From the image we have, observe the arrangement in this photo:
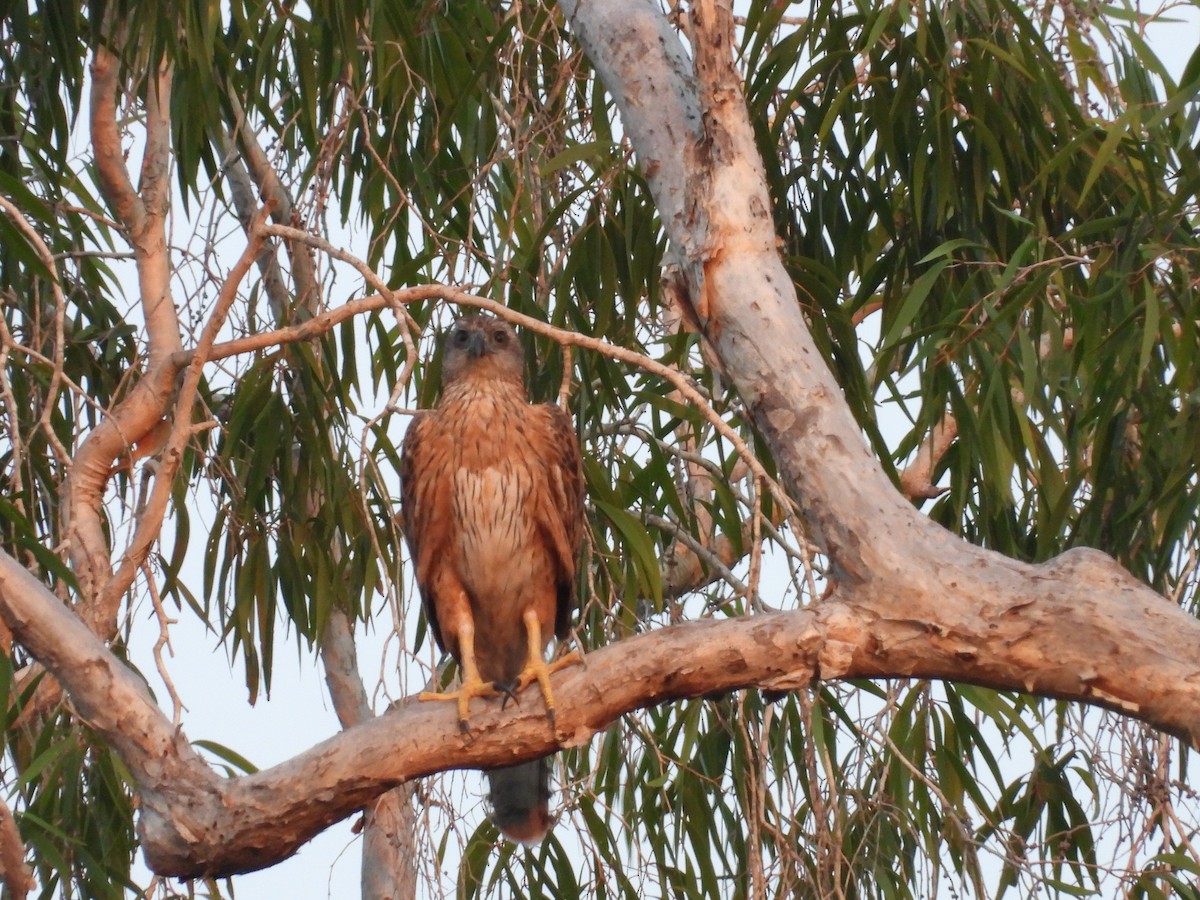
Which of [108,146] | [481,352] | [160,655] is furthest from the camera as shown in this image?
[108,146]

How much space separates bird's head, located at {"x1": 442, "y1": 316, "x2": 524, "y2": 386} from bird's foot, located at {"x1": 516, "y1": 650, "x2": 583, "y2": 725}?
849 mm

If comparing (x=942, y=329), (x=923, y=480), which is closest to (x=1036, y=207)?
(x=942, y=329)

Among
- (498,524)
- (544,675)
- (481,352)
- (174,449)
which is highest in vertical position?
(481,352)

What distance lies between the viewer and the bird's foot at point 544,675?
7.56 feet

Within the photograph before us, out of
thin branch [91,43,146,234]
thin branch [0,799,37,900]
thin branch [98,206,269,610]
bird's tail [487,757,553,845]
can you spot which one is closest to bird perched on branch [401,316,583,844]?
bird's tail [487,757,553,845]

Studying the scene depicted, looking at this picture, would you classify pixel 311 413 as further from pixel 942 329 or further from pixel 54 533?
pixel 942 329

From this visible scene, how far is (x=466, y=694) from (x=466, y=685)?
10 cm

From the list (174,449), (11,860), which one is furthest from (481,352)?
(11,860)

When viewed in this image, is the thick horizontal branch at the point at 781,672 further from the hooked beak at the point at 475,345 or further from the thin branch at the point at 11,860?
the hooked beak at the point at 475,345

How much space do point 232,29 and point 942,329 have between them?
1.99 meters

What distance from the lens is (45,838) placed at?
2779 millimetres

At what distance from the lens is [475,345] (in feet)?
11.1

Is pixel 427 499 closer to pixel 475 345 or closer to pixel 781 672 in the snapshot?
pixel 475 345

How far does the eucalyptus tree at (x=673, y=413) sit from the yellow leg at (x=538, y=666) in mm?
47
